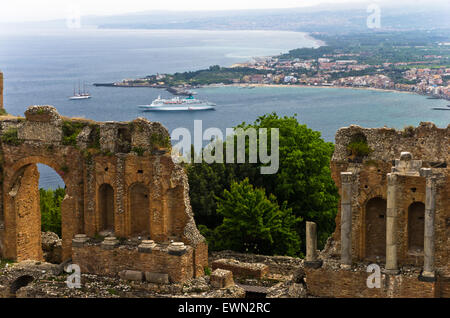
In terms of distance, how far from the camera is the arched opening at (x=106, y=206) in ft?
93.6

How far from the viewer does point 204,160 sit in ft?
134

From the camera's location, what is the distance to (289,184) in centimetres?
3859

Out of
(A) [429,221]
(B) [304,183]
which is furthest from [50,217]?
(A) [429,221]

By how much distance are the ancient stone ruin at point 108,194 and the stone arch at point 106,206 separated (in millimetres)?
43

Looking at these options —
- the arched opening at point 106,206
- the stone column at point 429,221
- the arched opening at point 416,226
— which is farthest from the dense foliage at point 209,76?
the stone column at point 429,221

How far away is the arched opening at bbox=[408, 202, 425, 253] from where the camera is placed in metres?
23.8

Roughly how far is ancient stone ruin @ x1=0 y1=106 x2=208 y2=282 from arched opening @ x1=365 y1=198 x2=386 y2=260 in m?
6.90

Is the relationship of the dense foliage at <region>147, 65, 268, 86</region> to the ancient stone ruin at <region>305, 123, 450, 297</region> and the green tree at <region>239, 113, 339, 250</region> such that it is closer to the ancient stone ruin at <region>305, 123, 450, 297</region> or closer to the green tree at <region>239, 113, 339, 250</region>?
the green tree at <region>239, 113, 339, 250</region>

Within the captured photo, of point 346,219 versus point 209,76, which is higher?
point 209,76

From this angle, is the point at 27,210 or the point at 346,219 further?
the point at 27,210

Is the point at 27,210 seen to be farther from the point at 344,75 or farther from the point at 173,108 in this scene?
the point at 344,75

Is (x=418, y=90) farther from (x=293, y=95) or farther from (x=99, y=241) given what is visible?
(x=99, y=241)

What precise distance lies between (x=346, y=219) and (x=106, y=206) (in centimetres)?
1067

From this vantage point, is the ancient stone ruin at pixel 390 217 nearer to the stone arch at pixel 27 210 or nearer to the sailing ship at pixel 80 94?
the stone arch at pixel 27 210
